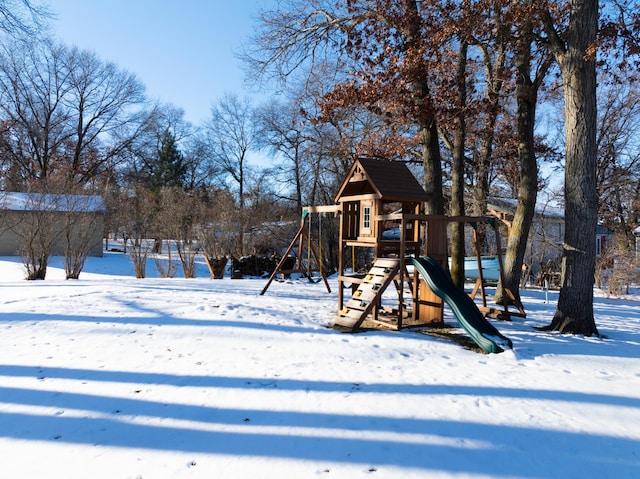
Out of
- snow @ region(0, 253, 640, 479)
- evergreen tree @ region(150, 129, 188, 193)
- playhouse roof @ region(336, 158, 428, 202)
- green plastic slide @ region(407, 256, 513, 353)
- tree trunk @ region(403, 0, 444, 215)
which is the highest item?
evergreen tree @ region(150, 129, 188, 193)

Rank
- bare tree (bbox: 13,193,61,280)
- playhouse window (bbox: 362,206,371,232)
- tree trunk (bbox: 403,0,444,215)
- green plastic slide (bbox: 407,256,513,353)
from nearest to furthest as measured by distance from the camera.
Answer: green plastic slide (bbox: 407,256,513,353)
playhouse window (bbox: 362,206,371,232)
tree trunk (bbox: 403,0,444,215)
bare tree (bbox: 13,193,61,280)

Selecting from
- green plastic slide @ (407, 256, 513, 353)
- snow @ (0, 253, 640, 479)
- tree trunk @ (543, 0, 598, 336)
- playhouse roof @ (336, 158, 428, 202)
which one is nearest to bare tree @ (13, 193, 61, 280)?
snow @ (0, 253, 640, 479)

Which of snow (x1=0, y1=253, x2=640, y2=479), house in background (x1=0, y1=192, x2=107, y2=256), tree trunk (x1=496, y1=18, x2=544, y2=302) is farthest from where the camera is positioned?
house in background (x1=0, y1=192, x2=107, y2=256)

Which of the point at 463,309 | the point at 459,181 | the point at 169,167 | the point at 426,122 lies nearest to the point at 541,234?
the point at 459,181

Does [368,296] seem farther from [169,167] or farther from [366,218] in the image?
[169,167]

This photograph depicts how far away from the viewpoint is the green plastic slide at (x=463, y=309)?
6145 millimetres

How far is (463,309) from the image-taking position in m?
6.64

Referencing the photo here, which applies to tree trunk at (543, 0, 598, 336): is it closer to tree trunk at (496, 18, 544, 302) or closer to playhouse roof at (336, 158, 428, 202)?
tree trunk at (496, 18, 544, 302)

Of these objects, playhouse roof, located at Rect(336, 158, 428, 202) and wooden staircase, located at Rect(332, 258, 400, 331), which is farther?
playhouse roof, located at Rect(336, 158, 428, 202)

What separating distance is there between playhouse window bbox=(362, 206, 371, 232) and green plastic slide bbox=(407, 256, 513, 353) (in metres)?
1.41

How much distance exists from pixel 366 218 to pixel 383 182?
2.66 ft

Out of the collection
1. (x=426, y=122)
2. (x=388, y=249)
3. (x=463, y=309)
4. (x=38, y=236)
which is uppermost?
(x=426, y=122)

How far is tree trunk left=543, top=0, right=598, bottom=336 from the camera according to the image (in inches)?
296

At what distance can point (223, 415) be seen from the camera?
3.87 meters
